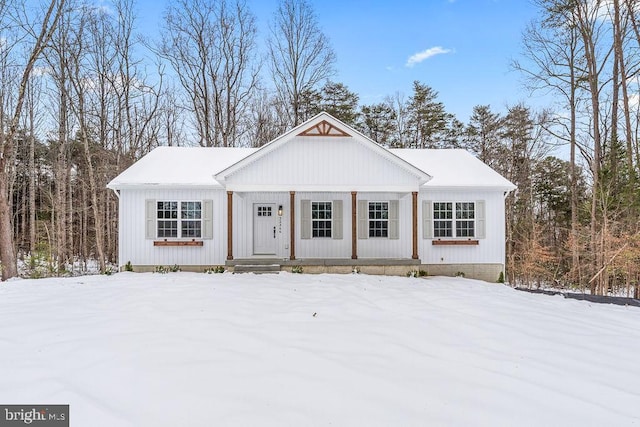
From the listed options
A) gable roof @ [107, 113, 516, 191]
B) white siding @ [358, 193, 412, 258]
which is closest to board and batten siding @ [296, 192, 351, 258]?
white siding @ [358, 193, 412, 258]

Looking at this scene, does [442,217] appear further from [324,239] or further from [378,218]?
[324,239]

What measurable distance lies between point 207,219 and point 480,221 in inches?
376

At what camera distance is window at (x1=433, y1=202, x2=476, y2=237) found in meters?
11.2

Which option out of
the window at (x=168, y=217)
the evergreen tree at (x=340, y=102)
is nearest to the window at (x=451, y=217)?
the window at (x=168, y=217)

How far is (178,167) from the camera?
38.2ft

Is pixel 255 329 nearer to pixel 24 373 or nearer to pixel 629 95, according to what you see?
pixel 24 373

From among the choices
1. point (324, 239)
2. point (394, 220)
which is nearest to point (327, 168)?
point (324, 239)

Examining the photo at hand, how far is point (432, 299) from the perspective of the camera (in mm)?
6945

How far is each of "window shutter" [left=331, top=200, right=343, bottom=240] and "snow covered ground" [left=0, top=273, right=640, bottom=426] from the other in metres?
4.76

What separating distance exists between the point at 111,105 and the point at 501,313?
1911 centimetres

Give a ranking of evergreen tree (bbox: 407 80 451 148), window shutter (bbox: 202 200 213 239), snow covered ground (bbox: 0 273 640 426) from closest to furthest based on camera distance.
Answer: snow covered ground (bbox: 0 273 640 426)
window shutter (bbox: 202 200 213 239)
evergreen tree (bbox: 407 80 451 148)

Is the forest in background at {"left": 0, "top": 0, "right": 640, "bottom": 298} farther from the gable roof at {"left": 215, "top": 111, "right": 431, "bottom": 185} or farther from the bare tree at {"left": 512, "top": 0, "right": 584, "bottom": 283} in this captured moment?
the gable roof at {"left": 215, "top": 111, "right": 431, "bottom": 185}

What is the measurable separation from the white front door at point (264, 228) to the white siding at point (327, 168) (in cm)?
170

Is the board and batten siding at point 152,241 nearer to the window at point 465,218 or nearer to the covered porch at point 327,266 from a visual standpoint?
the covered porch at point 327,266
